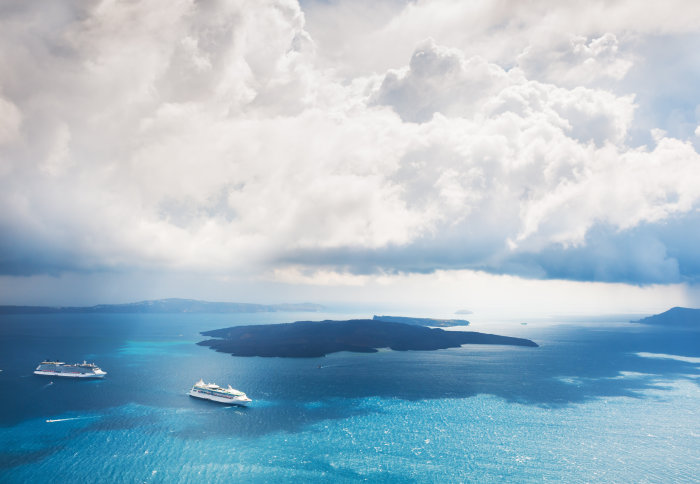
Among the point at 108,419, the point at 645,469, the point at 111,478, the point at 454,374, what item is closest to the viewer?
the point at 111,478

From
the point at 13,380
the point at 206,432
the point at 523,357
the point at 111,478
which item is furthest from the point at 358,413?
the point at 523,357

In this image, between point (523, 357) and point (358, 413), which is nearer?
point (358, 413)

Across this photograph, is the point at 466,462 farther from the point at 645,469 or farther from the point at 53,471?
the point at 53,471

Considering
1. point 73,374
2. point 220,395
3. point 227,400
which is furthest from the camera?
point 73,374

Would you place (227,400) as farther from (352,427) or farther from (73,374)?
(73,374)

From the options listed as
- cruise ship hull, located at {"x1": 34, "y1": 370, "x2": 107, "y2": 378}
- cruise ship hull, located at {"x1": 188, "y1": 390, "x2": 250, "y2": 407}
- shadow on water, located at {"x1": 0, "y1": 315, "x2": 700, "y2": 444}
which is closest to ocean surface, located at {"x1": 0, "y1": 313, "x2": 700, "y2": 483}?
shadow on water, located at {"x1": 0, "y1": 315, "x2": 700, "y2": 444}

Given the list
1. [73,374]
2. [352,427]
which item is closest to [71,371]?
[73,374]

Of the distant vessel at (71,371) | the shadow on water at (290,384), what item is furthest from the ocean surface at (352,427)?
the distant vessel at (71,371)
